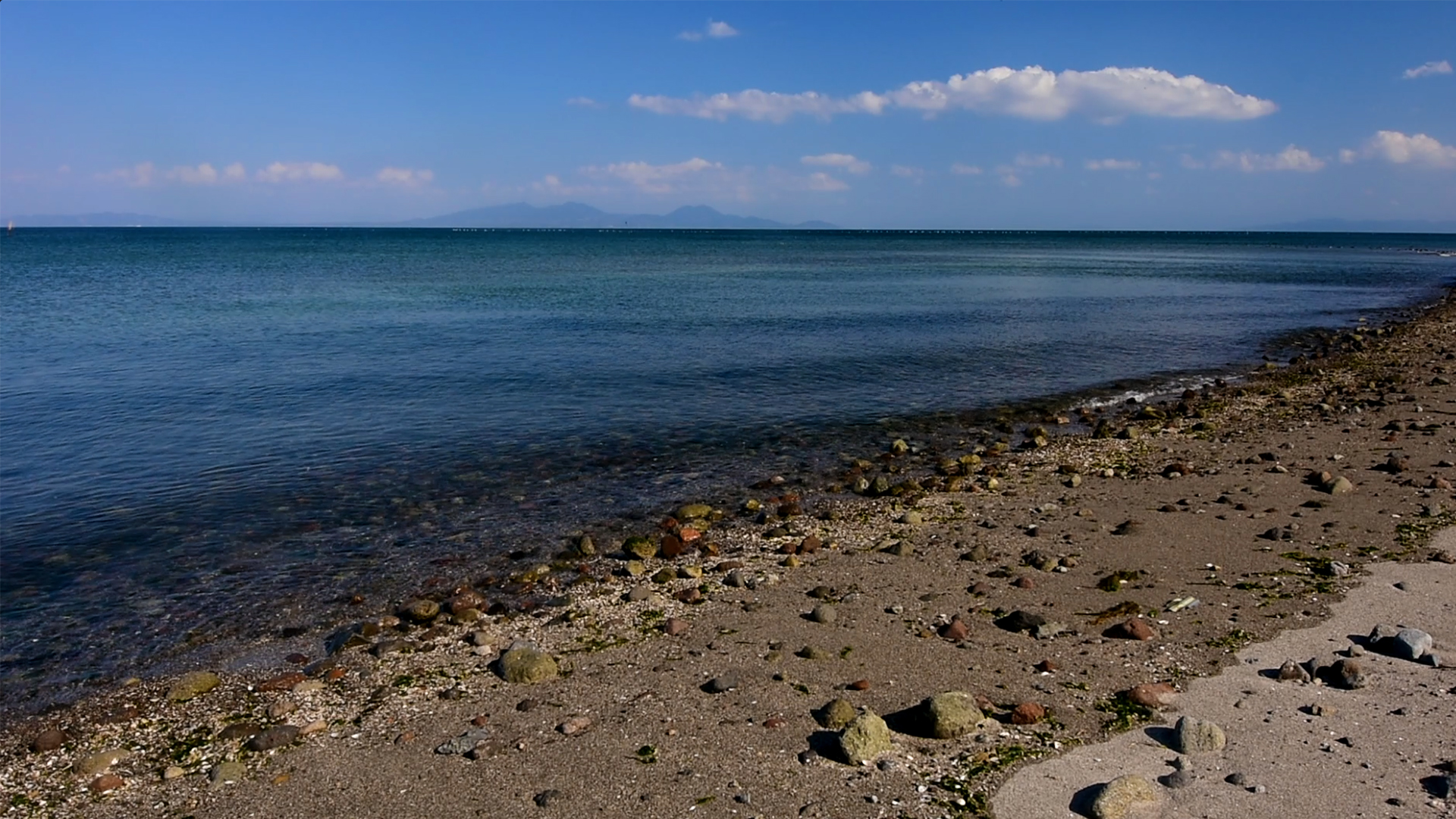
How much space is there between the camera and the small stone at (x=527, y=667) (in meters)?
9.52

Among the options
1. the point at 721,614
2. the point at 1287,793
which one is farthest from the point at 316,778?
the point at 1287,793

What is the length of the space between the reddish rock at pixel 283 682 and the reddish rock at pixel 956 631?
6967 mm

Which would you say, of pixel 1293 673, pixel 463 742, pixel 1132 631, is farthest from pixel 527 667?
pixel 1293 673

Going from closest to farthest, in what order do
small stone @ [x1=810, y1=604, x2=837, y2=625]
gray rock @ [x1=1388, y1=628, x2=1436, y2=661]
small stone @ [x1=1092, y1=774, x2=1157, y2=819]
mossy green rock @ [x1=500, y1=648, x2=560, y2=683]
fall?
small stone @ [x1=1092, y1=774, x2=1157, y2=819]
gray rock @ [x1=1388, y1=628, x2=1436, y2=661]
mossy green rock @ [x1=500, y1=648, x2=560, y2=683]
small stone @ [x1=810, y1=604, x2=837, y2=625]

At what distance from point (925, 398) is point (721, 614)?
16.3 metres

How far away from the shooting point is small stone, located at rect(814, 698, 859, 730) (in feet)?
26.8

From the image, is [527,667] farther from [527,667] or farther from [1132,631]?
[1132,631]

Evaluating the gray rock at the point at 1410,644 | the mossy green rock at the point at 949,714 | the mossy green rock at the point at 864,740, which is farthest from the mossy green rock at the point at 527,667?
the gray rock at the point at 1410,644

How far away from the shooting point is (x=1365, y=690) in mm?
8406

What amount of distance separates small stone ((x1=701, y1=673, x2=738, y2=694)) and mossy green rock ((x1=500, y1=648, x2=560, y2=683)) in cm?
166

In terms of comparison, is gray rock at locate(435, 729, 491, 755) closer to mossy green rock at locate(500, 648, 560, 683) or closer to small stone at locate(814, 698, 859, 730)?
mossy green rock at locate(500, 648, 560, 683)

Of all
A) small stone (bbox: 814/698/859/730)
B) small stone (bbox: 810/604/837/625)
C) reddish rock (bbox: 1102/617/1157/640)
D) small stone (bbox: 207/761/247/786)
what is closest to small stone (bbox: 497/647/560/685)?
small stone (bbox: 207/761/247/786)

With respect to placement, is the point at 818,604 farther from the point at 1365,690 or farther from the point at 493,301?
the point at 493,301

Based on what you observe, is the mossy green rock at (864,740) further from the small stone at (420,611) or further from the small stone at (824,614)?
the small stone at (420,611)
